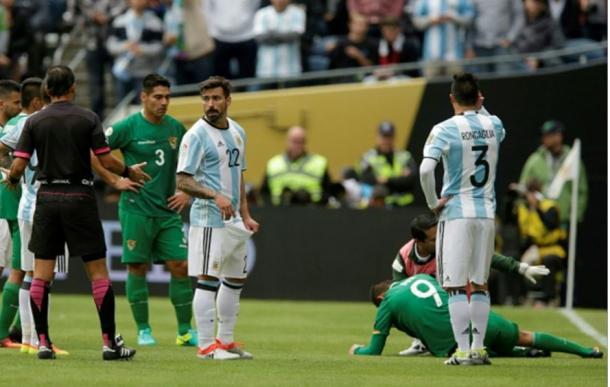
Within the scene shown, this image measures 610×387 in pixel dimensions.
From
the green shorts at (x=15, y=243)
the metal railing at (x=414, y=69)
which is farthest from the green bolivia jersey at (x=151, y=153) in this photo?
the metal railing at (x=414, y=69)

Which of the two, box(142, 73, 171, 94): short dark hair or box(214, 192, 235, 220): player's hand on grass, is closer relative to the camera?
box(214, 192, 235, 220): player's hand on grass

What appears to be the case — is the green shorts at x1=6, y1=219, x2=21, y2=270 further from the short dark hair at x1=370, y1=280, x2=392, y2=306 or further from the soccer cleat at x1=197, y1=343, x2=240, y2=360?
the short dark hair at x1=370, y1=280, x2=392, y2=306

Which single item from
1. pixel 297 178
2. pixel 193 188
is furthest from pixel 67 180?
pixel 297 178

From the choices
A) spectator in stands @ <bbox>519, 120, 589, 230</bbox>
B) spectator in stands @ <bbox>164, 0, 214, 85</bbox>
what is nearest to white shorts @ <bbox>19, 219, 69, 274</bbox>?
spectator in stands @ <bbox>519, 120, 589, 230</bbox>

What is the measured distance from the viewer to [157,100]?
14492 millimetres

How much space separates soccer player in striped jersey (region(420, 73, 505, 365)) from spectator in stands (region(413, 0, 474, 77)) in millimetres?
11573

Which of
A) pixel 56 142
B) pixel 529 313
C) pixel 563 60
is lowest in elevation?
pixel 529 313

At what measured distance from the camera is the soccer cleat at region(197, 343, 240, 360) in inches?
496

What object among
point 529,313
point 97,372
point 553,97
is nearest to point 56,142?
point 97,372

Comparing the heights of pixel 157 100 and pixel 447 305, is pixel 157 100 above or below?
above

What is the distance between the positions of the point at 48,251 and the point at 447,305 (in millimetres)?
3207

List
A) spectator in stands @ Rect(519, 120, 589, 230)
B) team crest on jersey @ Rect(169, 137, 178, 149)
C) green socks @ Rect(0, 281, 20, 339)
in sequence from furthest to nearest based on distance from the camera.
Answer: spectator in stands @ Rect(519, 120, 589, 230) → team crest on jersey @ Rect(169, 137, 178, 149) → green socks @ Rect(0, 281, 20, 339)

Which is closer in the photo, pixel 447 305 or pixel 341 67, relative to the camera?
pixel 447 305

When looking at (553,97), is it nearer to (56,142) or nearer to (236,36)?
(236,36)
